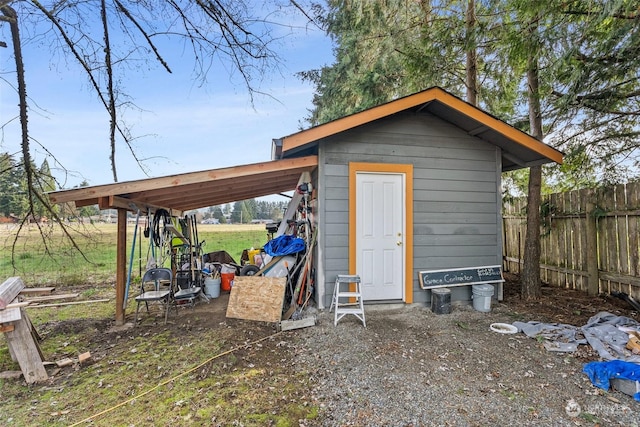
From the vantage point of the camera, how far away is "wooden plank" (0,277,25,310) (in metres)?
3.13

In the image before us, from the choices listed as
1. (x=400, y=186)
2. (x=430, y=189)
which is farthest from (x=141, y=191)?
(x=430, y=189)

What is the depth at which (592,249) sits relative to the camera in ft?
16.9

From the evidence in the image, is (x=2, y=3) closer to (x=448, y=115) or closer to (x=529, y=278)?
(x=448, y=115)

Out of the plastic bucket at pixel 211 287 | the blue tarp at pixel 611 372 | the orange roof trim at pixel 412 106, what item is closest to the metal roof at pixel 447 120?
the orange roof trim at pixel 412 106

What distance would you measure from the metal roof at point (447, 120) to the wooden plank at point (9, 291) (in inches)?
132

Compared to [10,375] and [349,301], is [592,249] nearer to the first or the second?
[349,301]

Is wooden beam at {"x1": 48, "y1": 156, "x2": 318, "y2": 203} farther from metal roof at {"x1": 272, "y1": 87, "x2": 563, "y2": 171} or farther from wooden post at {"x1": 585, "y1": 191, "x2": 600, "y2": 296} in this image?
wooden post at {"x1": 585, "y1": 191, "x2": 600, "y2": 296}

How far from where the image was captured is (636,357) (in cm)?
299

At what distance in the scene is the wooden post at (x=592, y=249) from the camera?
514 centimetres

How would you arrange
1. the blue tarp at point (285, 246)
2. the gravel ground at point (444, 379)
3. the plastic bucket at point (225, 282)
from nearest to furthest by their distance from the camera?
1. the gravel ground at point (444, 379)
2. the blue tarp at point (285, 246)
3. the plastic bucket at point (225, 282)

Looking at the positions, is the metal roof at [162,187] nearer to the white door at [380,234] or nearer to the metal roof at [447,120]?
the metal roof at [447,120]

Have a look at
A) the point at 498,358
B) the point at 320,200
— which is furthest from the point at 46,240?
the point at 498,358

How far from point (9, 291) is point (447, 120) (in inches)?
238

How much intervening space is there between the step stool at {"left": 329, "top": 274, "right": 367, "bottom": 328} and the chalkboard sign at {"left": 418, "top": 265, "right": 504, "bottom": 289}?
1.08 metres
